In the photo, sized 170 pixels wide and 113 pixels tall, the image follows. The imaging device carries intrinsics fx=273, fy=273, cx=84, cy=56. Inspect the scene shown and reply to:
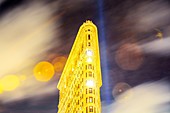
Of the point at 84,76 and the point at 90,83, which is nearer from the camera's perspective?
the point at 90,83

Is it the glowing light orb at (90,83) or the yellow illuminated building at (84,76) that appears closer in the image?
the yellow illuminated building at (84,76)

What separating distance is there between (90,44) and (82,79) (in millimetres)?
12561

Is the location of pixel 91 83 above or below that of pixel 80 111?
above

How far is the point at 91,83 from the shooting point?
281 feet

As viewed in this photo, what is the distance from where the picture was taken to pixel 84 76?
87.9 meters

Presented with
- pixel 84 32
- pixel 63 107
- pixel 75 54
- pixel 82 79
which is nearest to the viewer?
pixel 82 79

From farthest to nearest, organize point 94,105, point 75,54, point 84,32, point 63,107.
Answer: point 63,107 < point 75,54 < point 84,32 < point 94,105

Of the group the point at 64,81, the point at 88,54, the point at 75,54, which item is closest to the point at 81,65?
the point at 88,54

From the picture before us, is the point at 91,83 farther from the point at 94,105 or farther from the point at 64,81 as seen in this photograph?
the point at 64,81

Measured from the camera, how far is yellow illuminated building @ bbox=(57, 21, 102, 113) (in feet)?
276

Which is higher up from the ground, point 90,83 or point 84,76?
point 84,76

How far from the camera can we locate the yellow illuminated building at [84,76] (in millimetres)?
84181

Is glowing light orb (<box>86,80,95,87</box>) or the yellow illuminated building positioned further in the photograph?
glowing light orb (<box>86,80,95,87</box>)

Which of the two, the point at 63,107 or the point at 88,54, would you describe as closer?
the point at 88,54
